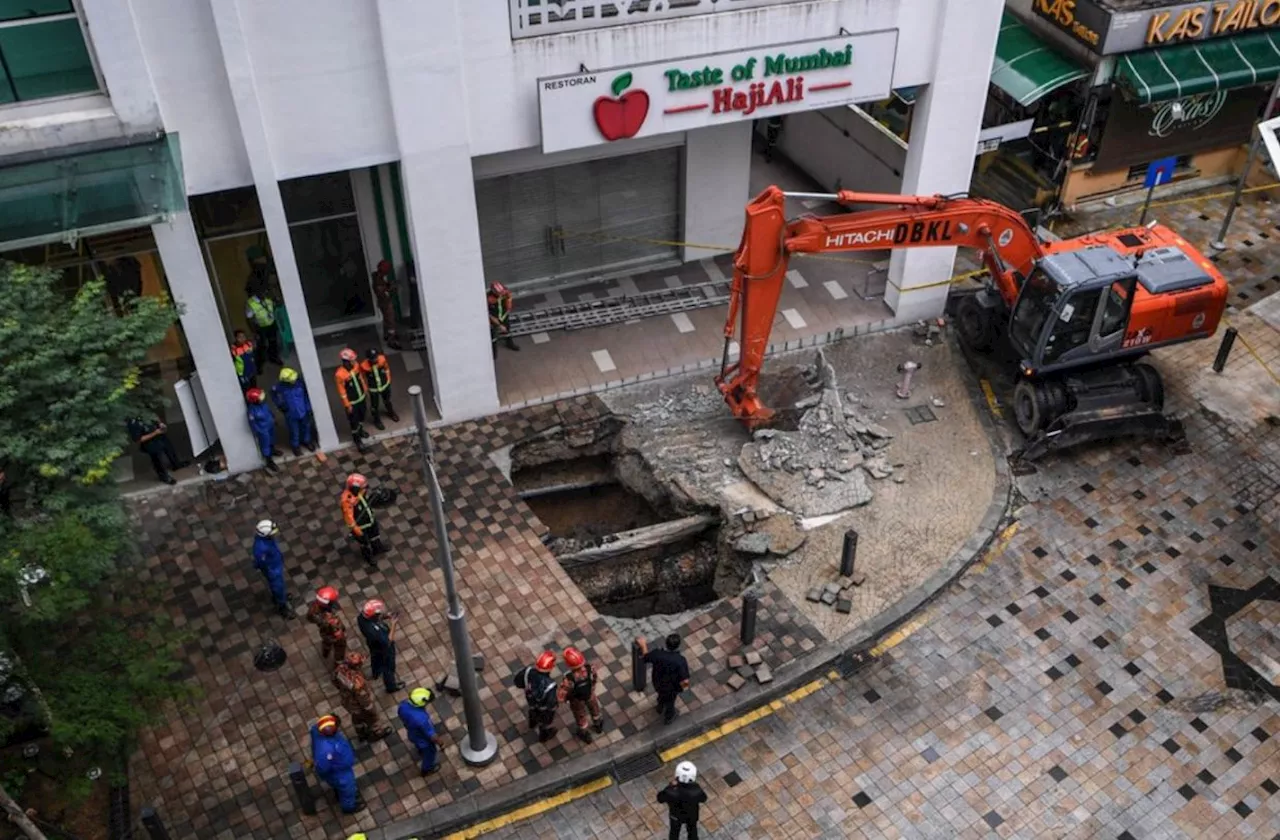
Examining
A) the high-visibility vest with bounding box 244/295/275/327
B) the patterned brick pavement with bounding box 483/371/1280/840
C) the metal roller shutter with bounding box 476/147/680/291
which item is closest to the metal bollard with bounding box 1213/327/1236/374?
the patterned brick pavement with bounding box 483/371/1280/840

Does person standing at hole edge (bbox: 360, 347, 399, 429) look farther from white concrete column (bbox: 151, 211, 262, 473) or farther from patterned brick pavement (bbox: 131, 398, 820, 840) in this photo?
white concrete column (bbox: 151, 211, 262, 473)

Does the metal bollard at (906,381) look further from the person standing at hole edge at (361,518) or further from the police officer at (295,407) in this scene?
the police officer at (295,407)

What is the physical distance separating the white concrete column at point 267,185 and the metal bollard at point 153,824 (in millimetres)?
6660

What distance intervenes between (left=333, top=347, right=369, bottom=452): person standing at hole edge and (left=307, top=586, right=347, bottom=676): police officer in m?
3.98

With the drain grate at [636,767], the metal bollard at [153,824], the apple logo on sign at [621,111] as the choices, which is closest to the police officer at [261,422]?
the metal bollard at [153,824]

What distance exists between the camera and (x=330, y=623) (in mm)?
13938

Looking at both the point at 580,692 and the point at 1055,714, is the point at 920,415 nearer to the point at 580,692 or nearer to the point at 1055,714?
the point at 1055,714

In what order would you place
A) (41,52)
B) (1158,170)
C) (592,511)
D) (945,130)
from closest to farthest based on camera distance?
(41,52), (592,511), (945,130), (1158,170)

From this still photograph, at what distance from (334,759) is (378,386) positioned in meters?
6.69

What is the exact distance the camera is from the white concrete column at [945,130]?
17.5 m

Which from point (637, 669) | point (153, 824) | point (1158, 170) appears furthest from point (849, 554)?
point (1158, 170)

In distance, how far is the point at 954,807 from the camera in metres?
13.4

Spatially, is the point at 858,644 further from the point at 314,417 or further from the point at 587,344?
the point at 314,417

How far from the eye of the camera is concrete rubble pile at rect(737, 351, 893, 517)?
16953mm
